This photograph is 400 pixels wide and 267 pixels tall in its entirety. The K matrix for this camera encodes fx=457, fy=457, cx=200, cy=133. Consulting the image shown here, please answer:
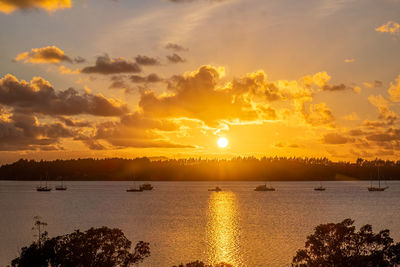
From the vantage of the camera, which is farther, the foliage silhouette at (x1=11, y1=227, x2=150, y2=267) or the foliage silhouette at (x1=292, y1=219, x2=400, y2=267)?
the foliage silhouette at (x1=11, y1=227, x2=150, y2=267)

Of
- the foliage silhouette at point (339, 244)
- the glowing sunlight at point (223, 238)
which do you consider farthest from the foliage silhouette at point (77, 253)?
the glowing sunlight at point (223, 238)

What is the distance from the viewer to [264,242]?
101m

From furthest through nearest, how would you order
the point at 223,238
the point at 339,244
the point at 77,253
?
the point at 223,238, the point at 77,253, the point at 339,244

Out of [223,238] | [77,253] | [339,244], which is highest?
[339,244]

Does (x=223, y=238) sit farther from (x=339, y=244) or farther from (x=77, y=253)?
(x=339, y=244)

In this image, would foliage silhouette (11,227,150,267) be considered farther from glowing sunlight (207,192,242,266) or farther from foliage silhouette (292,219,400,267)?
glowing sunlight (207,192,242,266)

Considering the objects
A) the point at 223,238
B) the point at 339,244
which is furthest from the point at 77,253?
the point at 223,238

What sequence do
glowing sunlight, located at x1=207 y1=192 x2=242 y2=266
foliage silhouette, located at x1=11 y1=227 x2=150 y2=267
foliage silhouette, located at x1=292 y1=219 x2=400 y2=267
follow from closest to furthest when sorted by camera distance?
foliage silhouette, located at x1=292 y1=219 x2=400 y2=267 → foliage silhouette, located at x1=11 y1=227 x2=150 y2=267 → glowing sunlight, located at x1=207 y1=192 x2=242 y2=266

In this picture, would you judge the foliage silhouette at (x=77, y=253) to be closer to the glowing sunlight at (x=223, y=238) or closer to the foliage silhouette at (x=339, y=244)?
the foliage silhouette at (x=339, y=244)

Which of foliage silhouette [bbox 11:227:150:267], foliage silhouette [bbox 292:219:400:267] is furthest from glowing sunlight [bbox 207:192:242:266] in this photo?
foliage silhouette [bbox 292:219:400:267]

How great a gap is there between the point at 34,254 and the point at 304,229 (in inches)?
3543

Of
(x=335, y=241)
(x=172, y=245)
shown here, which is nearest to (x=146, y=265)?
(x=172, y=245)

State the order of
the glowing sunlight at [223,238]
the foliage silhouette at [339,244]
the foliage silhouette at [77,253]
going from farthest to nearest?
1. the glowing sunlight at [223,238]
2. the foliage silhouette at [77,253]
3. the foliage silhouette at [339,244]

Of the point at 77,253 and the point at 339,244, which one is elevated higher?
the point at 339,244
